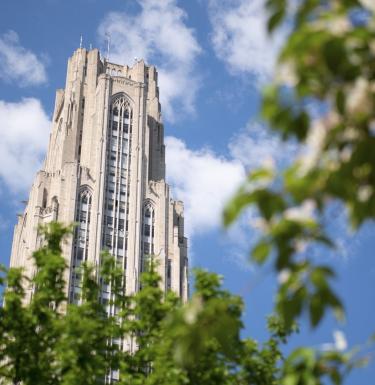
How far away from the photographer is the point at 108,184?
8688 centimetres

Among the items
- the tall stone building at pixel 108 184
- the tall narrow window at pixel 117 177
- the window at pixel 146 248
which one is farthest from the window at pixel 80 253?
the window at pixel 146 248

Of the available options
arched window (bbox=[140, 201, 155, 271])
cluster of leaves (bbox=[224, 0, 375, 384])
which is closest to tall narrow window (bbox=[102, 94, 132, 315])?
arched window (bbox=[140, 201, 155, 271])

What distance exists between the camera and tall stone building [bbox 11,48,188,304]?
3253 inches

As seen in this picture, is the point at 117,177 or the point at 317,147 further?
the point at 117,177

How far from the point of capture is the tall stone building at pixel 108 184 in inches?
3253

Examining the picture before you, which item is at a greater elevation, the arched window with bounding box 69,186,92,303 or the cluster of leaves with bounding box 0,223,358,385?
the arched window with bounding box 69,186,92,303

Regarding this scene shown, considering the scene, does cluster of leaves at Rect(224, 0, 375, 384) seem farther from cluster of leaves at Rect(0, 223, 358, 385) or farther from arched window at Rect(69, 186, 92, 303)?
arched window at Rect(69, 186, 92, 303)

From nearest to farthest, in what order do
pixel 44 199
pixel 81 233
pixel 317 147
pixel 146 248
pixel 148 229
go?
pixel 317 147
pixel 81 233
pixel 146 248
pixel 148 229
pixel 44 199

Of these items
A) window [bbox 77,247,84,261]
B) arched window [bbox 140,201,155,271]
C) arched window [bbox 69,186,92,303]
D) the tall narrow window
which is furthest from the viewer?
arched window [bbox 140,201,155,271]

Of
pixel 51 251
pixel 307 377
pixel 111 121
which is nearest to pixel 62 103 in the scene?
pixel 111 121

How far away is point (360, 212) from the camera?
186 inches

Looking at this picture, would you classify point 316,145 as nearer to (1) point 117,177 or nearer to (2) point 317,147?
(2) point 317,147

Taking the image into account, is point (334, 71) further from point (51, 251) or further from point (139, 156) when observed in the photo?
point (139, 156)

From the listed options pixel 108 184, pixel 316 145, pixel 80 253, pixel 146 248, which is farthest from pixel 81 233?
pixel 316 145
